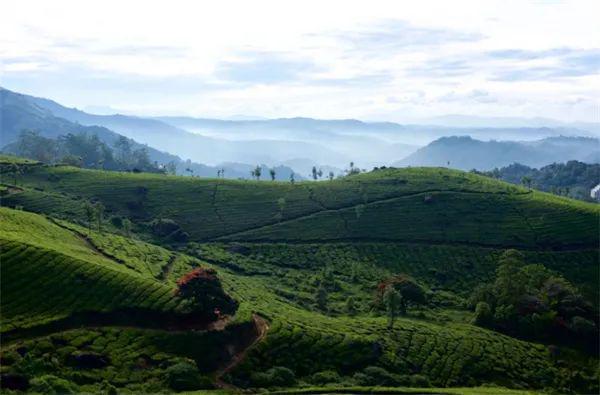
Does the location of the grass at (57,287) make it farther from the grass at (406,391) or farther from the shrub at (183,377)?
the grass at (406,391)

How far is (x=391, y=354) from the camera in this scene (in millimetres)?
85250

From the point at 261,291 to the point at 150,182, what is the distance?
8288cm

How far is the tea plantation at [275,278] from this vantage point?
72.6 meters

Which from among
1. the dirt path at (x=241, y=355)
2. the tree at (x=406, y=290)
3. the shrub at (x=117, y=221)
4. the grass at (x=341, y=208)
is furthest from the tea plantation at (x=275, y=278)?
the tree at (x=406, y=290)

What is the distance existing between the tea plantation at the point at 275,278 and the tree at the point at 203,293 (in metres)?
1.77

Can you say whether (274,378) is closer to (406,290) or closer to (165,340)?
(165,340)

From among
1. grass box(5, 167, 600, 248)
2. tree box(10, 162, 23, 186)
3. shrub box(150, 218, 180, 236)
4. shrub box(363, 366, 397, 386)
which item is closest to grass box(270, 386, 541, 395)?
shrub box(363, 366, 397, 386)

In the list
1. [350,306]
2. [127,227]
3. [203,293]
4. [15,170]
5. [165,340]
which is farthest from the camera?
[15,170]

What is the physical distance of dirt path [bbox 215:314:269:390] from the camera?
7150cm

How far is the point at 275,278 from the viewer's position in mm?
129750

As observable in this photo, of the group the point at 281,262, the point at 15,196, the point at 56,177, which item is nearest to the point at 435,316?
the point at 281,262

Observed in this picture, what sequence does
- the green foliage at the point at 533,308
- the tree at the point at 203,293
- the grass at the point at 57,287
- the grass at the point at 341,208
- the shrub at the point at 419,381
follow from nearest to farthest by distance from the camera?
the grass at the point at 57,287 < the shrub at the point at 419,381 < the tree at the point at 203,293 < the green foliage at the point at 533,308 < the grass at the point at 341,208

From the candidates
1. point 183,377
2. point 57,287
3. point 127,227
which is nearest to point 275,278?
point 127,227

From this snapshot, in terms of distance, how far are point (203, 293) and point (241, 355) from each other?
33.2 feet
